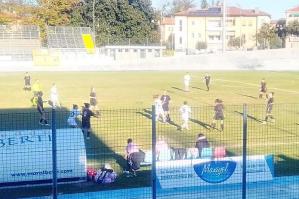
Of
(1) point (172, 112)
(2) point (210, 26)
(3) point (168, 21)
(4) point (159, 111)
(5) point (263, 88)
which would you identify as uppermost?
(3) point (168, 21)

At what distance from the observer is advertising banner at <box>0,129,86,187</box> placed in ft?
37.7

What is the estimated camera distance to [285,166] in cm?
1449

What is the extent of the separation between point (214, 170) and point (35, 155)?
387 centimetres

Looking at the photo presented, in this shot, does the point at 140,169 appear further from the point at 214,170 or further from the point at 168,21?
the point at 168,21

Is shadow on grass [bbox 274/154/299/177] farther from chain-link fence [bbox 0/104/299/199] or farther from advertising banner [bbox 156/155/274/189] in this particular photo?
advertising banner [bbox 156/155/274/189]

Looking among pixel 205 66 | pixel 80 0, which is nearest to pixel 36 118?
pixel 205 66

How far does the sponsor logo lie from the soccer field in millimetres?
2727

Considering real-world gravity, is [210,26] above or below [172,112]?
above

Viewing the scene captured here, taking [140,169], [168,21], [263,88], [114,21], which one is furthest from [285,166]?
[168,21]

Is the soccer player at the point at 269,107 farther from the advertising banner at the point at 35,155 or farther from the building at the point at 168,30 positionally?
the building at the point at 168,30

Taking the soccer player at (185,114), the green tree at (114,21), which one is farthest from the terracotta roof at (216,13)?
the soccer player at (185,114)

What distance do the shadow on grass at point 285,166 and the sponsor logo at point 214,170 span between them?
318cm

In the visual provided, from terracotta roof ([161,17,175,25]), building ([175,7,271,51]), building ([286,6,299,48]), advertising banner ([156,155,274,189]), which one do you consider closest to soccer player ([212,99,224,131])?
advertising banner ([156,155,274,189])

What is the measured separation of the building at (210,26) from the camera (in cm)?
12037
